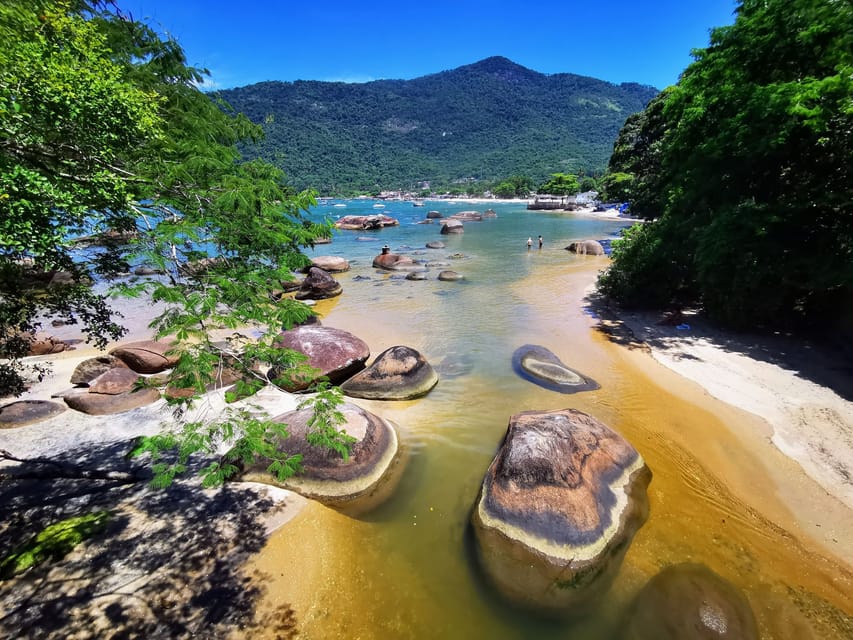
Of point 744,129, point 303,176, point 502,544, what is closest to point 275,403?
point 502,544

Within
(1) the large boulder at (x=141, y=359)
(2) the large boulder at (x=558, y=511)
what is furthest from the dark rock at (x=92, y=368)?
(2) the large boulder at (x=558, y=511)

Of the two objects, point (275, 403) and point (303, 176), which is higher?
point (303, 176)

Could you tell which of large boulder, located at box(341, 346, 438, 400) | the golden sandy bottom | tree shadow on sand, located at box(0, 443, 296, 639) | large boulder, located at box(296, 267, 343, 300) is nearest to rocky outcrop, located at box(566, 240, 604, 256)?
large boulder, located at box(296, 267, 343, 300)

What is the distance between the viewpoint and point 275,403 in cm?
912

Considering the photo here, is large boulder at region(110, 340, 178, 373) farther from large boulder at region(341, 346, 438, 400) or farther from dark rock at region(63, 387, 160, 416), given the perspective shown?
large boulder at region(341, 346, 438, 400)

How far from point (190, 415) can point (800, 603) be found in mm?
11216

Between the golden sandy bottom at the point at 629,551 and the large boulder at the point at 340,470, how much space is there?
366 millimetres

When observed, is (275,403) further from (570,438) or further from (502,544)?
(570,438)

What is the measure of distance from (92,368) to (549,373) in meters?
12.9

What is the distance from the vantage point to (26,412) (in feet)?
27.1

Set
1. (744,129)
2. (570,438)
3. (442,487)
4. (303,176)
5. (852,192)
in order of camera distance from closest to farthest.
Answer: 1. (570,438)
2. (442,487)
3. (852,192)
4. (744,129)
5. (303,176)

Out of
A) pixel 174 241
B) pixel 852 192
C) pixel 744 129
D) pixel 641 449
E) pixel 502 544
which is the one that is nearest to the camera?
pixel 174 241

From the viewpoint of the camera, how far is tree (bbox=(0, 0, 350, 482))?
2697 millimetres

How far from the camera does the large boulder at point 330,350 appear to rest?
33.7 ft
